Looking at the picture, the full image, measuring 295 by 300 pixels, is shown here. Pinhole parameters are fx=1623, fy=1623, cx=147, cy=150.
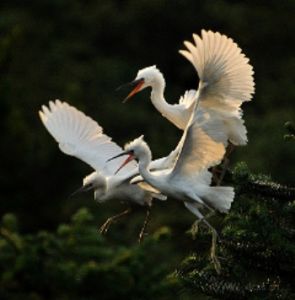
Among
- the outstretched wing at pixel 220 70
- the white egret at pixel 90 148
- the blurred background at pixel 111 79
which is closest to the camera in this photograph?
the outstretched wing at pixel 220 70

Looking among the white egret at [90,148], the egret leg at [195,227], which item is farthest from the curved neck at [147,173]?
the white egret at [90,148]

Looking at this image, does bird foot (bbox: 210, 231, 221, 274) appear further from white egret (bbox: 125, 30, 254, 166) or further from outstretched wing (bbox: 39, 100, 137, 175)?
outstretched wing (bbox: 39, 100, 137, 175)

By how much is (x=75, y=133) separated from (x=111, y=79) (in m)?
14.4

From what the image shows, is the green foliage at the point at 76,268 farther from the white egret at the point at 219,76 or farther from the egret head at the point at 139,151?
the white egret at the point at 219,76

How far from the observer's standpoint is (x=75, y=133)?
41.1ft

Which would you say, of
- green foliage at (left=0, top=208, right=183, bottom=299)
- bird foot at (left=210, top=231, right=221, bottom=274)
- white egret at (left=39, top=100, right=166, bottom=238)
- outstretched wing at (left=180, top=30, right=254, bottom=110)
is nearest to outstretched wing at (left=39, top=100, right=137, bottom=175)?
white egret at (left=39, top=100, right=166, bottom=238)

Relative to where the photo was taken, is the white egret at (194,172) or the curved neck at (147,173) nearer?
the white egret at (194,172)

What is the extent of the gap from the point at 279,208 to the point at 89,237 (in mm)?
2575

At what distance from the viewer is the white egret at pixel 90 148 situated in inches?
472

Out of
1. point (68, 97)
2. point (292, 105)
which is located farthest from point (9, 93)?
point (292, 105)

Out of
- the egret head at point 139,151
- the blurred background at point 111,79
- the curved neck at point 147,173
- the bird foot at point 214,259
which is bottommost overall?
the bird foot at point 214,259

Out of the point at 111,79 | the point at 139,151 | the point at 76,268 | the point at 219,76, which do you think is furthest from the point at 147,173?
the point at 111,79

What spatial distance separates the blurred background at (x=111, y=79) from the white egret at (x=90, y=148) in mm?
7219

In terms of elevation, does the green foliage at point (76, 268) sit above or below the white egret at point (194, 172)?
below
